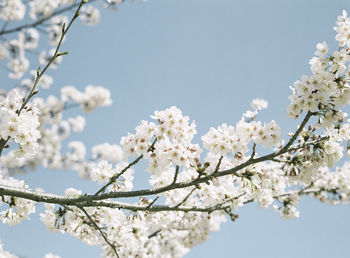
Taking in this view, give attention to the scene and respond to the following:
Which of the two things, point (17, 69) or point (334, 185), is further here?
point (17, 69)

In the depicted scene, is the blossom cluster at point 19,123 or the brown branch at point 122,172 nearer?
the blossom cluster at point 19,123

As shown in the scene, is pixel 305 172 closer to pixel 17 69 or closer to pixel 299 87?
pixel 299 87

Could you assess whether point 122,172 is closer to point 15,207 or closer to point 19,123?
point 19,123

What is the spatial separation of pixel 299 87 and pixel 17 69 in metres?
14.7

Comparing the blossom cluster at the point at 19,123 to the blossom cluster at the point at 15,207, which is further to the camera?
the blossom cluster at the point at 15,207

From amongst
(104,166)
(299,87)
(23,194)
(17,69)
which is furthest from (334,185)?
(17,69)

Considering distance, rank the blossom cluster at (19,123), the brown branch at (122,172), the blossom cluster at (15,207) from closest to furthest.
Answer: the blossom cluster at (19,123) < the brown branch at (122,172) < the blossom cluster at (15,207)

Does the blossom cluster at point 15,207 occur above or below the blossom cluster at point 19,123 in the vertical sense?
below

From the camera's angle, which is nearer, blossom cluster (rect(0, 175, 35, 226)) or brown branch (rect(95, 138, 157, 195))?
brown branch (rect(95, 138, 157, 195))

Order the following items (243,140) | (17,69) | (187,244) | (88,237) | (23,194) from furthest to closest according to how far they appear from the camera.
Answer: (17,69)
(187,244)
(88,237)
(243,140)
(23,194)

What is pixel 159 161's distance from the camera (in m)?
3.40

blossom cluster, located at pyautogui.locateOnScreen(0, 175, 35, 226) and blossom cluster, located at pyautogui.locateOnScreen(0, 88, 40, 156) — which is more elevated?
blossom cluster, located at pyautogui.locateOnScreen(0, 88, 40, 156)

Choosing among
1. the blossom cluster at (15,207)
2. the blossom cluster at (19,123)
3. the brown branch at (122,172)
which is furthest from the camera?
the blossom cluster at (15,207)

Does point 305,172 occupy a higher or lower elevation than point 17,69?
lower
